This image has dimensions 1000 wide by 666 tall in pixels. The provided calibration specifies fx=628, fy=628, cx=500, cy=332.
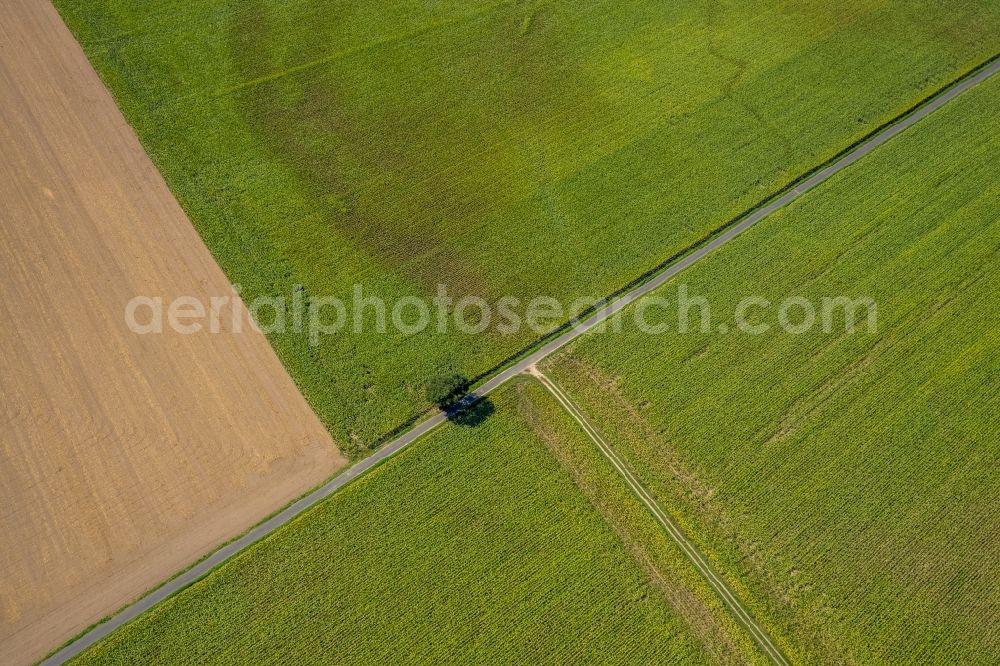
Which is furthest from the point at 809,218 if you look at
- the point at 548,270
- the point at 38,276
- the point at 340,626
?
the point at 38,276

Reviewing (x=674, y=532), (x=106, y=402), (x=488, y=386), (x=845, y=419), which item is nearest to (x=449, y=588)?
(x=488, y=386)

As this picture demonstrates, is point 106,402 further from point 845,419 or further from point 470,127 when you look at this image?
point 845,419

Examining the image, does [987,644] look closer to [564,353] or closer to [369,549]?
[564,353]

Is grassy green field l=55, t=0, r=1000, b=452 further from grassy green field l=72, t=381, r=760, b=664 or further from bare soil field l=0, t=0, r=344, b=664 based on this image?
grassy green field l=72, t=381, r=760, b=664

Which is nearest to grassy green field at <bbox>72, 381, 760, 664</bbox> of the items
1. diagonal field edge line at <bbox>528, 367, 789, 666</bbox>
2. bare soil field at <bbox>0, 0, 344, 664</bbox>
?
diagonal field edge line at <bbox>528, 367, 789, 666</bbox>
